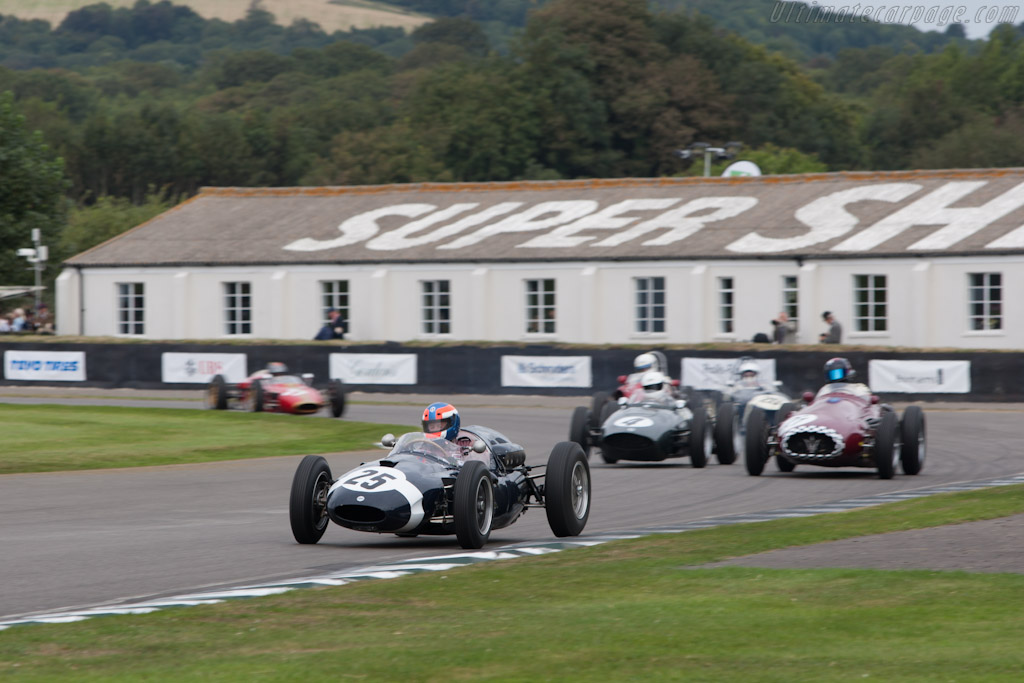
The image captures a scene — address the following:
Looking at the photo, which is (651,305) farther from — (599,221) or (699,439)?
(699,439)

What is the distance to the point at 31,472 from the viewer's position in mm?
20875

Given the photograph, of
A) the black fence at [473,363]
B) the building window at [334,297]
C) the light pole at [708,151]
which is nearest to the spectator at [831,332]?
the black fence at [473,363]

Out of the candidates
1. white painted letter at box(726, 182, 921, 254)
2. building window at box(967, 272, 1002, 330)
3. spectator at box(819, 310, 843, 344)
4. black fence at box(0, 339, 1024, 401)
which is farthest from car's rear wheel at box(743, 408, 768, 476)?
white painted letter at box(726, 182, 921, 254)

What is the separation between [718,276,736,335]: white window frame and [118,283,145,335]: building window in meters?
18.2

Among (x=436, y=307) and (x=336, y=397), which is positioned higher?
(x=436, y=307)

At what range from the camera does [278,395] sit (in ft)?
103

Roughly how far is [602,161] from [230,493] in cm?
7360

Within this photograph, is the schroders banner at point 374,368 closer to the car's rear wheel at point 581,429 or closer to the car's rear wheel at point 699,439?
the car's rear wheel at point 581,429

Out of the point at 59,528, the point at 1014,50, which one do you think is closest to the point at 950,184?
the point at 59,528

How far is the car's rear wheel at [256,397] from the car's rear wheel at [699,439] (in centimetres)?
1261

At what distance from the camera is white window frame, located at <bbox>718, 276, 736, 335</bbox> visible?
135ft

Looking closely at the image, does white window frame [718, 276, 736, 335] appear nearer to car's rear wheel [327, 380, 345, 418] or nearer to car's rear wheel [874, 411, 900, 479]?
car's rear wheel [327, 380, 345, 418]

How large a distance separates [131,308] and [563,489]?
36.7m

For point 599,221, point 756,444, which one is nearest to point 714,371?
point 599,221
